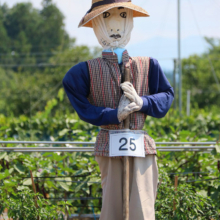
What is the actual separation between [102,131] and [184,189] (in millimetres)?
1058

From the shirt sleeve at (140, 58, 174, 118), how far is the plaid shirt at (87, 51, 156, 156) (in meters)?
0.08

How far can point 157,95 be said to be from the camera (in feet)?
8.98

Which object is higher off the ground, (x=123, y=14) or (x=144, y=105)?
(x=123, y=14)

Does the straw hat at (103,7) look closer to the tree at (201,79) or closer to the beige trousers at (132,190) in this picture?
the beige trousers at (132,190)

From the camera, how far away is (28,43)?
28.0 m

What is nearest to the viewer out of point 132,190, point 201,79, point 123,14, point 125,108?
point 125,108

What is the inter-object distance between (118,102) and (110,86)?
0.39 ft

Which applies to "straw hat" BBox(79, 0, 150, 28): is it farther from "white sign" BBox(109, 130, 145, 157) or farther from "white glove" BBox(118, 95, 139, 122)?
"white sign" BBox(109, 130, 145, 157)

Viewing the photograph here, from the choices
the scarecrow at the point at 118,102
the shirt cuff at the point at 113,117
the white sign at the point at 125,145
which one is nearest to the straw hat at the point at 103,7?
the scarecrow at the point at 118,102

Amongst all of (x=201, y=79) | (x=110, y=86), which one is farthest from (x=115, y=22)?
(x=201, y=79)

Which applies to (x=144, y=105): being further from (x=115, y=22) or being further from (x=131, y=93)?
(x=115, y=22)

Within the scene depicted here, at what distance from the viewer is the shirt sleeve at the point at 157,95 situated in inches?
105

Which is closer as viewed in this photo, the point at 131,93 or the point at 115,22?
the point at 131,93

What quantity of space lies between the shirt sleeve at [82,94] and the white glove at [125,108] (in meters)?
0.09
